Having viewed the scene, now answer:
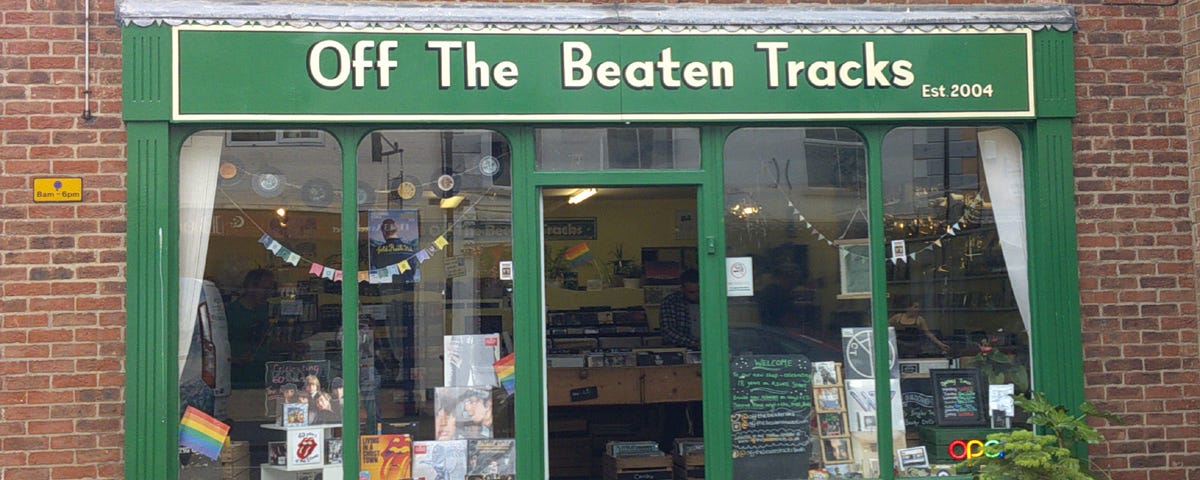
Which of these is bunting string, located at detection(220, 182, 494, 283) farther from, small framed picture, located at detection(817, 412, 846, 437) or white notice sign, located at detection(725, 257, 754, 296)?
small framed picture, located at detection(817, 412, 846, 437)

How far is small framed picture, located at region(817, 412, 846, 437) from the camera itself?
6699 millimetres

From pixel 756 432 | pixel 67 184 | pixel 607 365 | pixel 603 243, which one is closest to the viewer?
pixel 67 184

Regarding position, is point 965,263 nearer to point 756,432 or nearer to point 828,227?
point 828,227

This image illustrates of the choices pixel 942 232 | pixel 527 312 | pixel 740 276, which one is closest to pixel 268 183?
pixel 527 312

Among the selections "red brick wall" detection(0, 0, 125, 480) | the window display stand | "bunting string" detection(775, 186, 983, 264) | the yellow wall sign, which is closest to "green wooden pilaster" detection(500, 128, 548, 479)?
the window display stand

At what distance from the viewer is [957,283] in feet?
22.3

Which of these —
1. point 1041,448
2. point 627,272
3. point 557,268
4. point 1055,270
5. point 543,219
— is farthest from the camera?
point 627,272

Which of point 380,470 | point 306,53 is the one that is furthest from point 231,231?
point 380,470

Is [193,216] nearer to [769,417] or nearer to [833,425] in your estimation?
[769,417]

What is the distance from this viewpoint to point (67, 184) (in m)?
5.99

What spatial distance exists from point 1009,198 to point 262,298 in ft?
14.6

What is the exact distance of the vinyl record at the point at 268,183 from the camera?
6.28 m

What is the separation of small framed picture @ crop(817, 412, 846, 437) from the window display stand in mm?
2836

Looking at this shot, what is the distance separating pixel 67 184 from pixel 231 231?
87 cm
